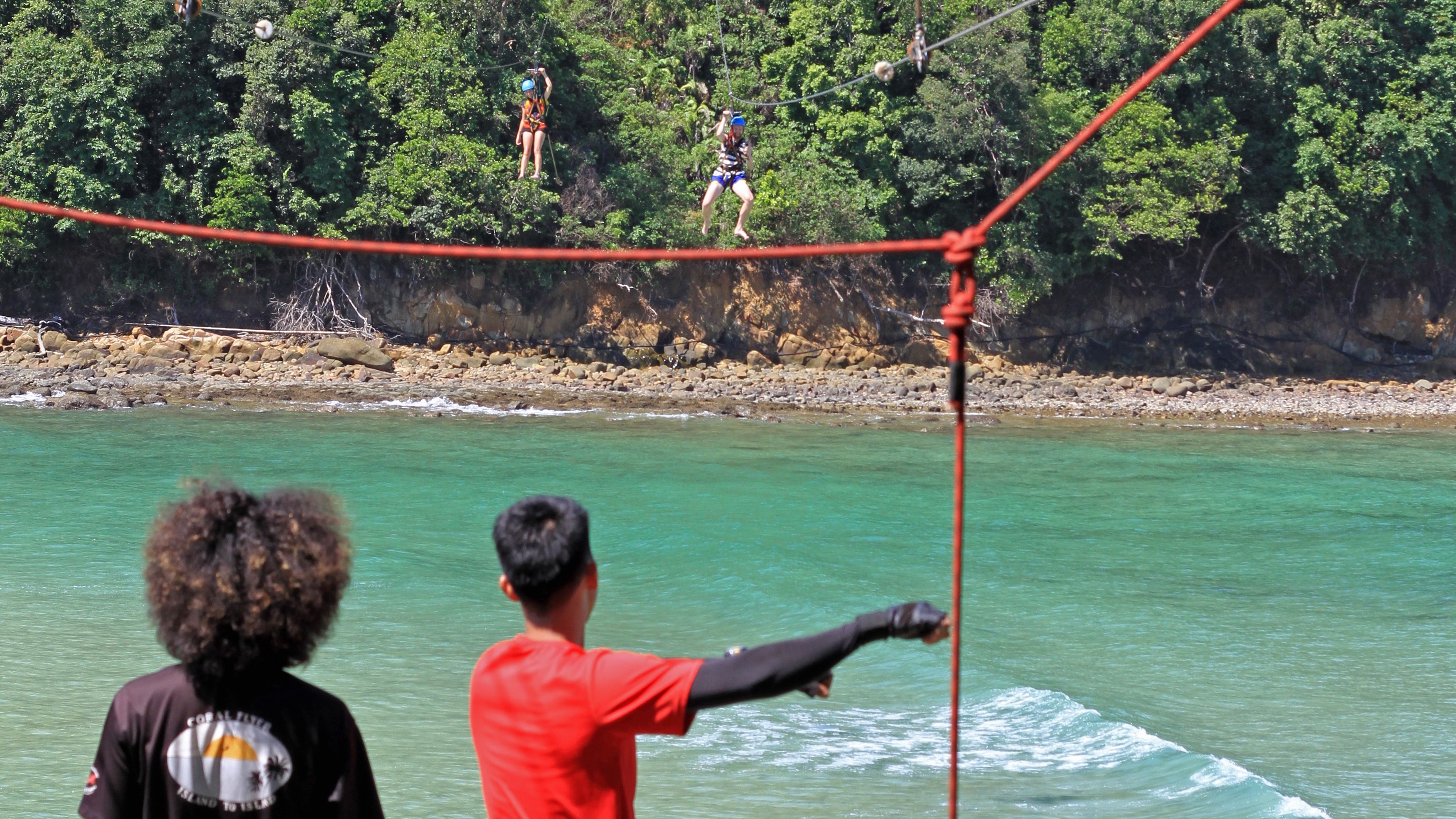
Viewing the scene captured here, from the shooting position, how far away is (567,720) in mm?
2498

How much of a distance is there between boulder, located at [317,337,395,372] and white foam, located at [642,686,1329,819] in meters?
19.1

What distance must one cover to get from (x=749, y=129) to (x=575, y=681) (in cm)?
2755

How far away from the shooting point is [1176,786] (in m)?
7.31

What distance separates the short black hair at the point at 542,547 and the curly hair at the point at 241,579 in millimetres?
335

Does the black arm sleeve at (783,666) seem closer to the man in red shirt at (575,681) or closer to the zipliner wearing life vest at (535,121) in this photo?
the man in red shirt at (575,681)

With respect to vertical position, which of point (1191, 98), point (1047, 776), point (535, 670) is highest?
point (1191, 98)

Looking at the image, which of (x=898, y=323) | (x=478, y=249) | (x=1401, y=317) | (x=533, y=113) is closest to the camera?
(x=478, y=249)

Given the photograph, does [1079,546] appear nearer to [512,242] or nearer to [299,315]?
[512,242]

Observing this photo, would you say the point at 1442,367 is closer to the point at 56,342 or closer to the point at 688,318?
the point at 688,318

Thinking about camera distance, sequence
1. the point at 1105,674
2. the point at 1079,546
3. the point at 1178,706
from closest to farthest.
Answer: the point at 1178,706, the point at 1105,674, the point at 1079,546

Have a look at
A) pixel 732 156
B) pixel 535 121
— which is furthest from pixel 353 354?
pixel 732 156

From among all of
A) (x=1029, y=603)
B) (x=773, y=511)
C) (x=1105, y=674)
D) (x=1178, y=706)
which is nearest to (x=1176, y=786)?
(x=1178, y=706)

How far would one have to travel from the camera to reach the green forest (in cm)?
2530

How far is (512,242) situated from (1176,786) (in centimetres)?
2189
